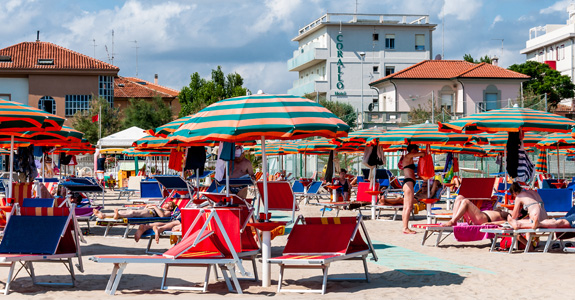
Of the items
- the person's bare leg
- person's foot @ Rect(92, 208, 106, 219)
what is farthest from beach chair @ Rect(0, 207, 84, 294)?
the person's bare leg

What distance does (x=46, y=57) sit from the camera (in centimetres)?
6594

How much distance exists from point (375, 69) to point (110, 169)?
3071cm

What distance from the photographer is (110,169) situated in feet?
162

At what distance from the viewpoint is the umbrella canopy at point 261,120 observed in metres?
8.55

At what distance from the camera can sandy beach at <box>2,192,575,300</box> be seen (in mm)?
8414

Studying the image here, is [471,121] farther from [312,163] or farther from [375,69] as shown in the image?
[375,69]

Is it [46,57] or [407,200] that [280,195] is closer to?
[407,200]

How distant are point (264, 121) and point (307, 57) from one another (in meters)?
65.6

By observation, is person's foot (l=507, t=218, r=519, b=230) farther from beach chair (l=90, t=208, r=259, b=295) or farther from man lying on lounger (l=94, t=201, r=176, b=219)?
man lying on lounger (l=94, t=201, r=176, b=219)

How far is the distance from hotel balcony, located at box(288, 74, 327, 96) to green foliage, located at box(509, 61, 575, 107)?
17.6 metres

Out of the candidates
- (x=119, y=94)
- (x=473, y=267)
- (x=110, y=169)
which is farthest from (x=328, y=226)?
(x=119, y=94)

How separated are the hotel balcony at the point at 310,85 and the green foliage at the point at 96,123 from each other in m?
17.7

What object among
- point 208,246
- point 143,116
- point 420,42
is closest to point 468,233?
point 208,246

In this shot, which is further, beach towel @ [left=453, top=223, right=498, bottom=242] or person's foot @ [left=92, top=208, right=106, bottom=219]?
person's foot @ [left=92, top=208, right=106, bottom=219]
